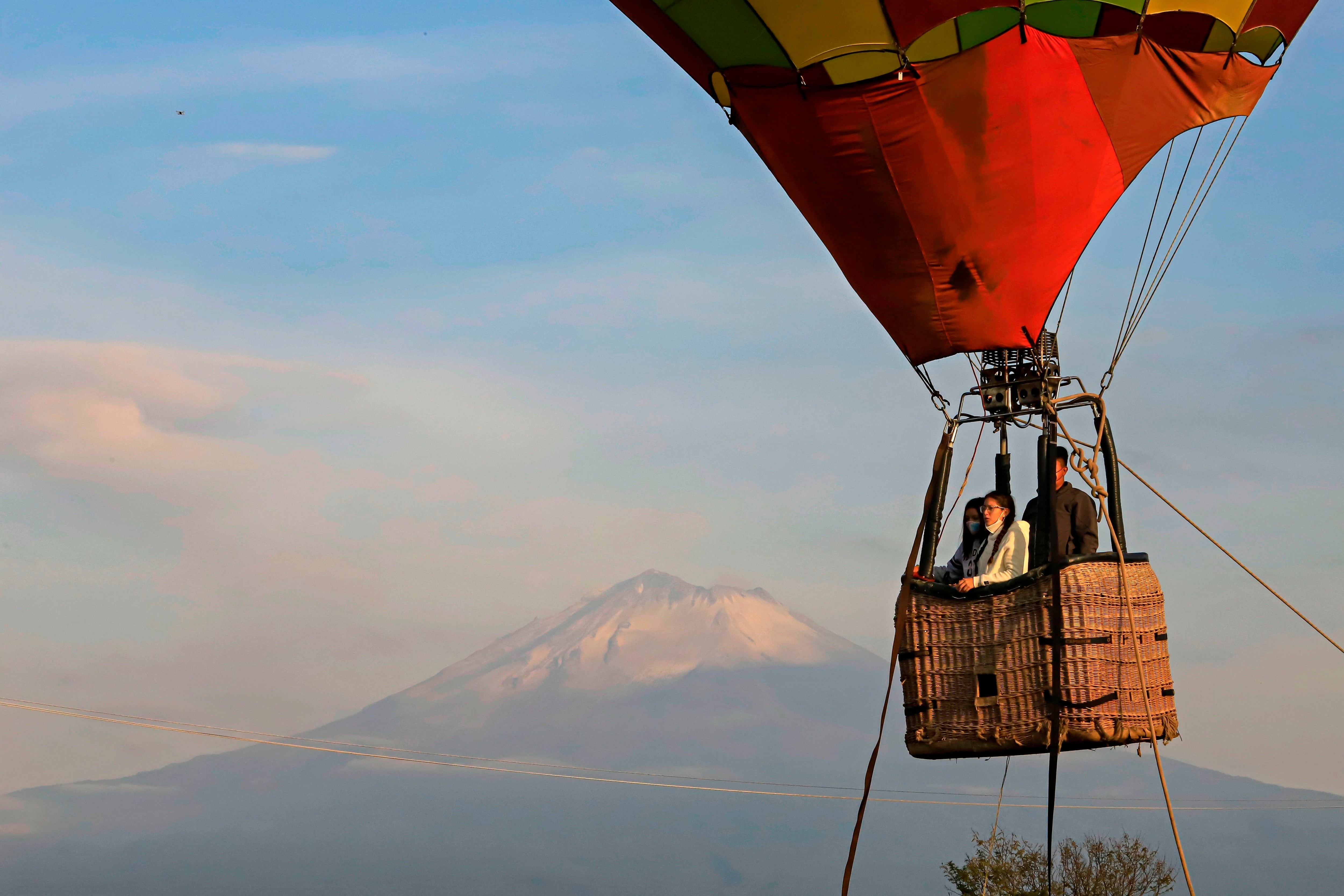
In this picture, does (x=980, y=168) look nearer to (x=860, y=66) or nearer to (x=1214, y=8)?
(x=860, y=66)

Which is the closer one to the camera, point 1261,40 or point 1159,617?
point 1159,617

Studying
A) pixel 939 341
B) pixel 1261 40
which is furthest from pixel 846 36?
pixel 1261 40

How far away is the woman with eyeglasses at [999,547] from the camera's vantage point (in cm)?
725

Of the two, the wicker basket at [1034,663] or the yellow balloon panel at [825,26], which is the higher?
the yellow balloon panel at [825,26]

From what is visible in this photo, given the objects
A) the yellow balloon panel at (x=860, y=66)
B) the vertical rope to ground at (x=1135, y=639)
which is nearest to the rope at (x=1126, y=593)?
the vertical rope to ground at (x=1135, y=639)

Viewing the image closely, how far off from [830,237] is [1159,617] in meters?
2.89

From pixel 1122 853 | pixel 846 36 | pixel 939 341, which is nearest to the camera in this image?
pixel 846 36

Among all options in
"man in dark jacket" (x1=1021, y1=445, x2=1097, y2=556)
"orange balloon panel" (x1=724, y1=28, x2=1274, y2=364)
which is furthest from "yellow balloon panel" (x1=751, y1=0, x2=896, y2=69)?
"man in dark jacket" (x1=1021, y1=445, x2=1097, y2=556)

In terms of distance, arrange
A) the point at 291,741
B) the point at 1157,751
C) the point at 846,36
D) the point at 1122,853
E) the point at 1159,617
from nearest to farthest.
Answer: the point at 1157,751 < the point at 1159,617 < the point at 846,36 < the point at 291,741 < the point at 1122,853

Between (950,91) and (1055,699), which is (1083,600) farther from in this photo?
(950,91)

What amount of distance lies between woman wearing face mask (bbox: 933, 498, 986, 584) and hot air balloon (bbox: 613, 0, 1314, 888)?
0.12 metres

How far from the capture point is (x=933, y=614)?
7.35 metres

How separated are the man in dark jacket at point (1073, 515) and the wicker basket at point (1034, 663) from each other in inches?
8.8

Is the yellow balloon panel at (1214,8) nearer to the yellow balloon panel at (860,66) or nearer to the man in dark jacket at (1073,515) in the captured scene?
the yellow balloon panel at (860,66)
